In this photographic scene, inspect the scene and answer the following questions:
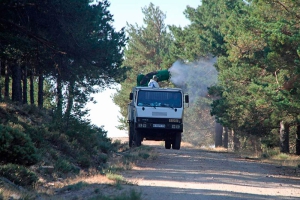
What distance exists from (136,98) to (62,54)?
398 centimetres

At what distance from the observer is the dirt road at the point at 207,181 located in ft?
38.4

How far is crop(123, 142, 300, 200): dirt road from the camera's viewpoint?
1171 centimetres

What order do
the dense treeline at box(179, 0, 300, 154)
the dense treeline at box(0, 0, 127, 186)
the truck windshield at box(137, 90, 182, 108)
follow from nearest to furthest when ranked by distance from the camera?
the dense treeline at box(0, 0, 127, 186) < the dense treeline at box(179, 0, 300, 154) < the truck windshield at box(137, 90, 182, 108)

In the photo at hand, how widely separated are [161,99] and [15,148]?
1177cm

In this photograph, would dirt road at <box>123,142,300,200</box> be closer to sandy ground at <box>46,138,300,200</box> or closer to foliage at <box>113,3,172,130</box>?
sandy ground at <box>46,138,300,200</box>

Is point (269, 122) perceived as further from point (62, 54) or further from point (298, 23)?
point (62, 54)

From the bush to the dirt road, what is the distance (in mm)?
2761

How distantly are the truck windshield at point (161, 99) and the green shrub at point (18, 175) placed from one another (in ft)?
35.7

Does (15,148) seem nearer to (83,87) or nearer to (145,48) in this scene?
(83,87)

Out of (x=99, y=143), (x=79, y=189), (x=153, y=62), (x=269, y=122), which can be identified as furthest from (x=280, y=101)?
(x=153, y=62)

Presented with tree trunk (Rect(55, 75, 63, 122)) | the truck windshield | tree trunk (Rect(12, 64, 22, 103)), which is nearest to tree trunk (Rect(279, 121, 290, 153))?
the truck windshield

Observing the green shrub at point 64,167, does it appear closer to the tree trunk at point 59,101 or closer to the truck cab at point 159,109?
the tree trunk at point 59,101

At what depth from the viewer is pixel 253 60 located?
30953 mm

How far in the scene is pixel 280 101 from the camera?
24875 mm
